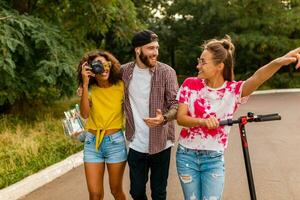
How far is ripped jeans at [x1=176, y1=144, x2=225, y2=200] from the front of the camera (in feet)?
11.6

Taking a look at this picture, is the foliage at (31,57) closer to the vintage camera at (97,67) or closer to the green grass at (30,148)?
the green grass at (30,148)

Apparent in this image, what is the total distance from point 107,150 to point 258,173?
353 cm

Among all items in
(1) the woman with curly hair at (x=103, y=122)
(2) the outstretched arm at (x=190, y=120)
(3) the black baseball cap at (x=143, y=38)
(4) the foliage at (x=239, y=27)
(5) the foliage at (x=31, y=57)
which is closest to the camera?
(2) the outstretched arm at (x=190, y=120)

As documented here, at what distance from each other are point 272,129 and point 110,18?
530 centimetres

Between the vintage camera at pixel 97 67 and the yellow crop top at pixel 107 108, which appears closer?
the vintage camera at pixel 97 67

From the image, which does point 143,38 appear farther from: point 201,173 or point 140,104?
point 201,173

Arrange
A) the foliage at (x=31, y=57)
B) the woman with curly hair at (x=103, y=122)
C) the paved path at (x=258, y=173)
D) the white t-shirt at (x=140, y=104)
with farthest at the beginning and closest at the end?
the foliage at (x=31, y=57), the paved path at (x=258, y=173), the woman with curly hair at (x=103, y=122), the white t-shirt at (x=140, y=104)

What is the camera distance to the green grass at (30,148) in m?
7.06

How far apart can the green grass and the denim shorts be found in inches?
95.5

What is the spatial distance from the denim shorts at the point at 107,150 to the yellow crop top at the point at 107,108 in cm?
5

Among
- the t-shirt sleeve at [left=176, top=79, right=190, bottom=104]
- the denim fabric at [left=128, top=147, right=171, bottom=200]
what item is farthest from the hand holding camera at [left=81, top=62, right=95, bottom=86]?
the t-shirt sleeve at [left=176, top=79, right=190, bottom=104]

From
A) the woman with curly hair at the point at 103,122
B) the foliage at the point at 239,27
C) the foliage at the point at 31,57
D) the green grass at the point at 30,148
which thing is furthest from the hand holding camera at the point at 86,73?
the foliage at the point at 239,27

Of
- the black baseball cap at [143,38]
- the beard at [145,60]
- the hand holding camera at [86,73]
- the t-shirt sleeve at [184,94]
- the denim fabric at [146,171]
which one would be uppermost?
the black baseball cap at [143,38]

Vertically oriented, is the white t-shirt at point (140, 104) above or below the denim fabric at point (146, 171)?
above
